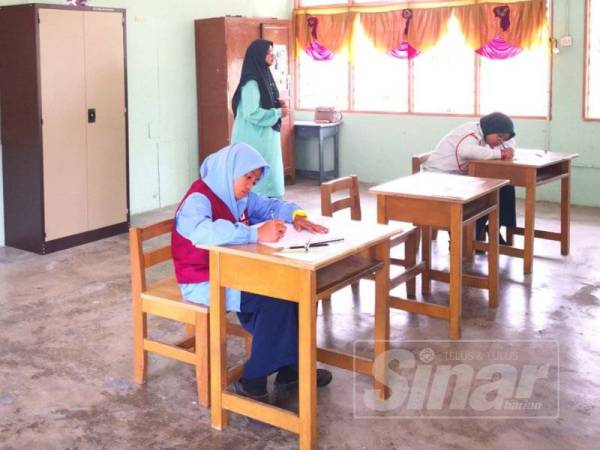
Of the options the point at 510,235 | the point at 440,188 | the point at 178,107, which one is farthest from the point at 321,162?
the point at 440,188

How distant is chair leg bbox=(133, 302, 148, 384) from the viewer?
3.61 meters

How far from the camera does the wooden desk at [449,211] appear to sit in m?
4.17

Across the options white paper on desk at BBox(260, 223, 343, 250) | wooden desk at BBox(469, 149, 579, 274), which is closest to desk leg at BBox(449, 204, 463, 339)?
white paper on desk at BBox(260, 223, 343, 250)

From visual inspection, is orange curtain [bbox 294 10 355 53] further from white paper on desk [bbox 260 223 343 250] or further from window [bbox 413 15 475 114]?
white paper on desk [bbox 260 223 343 250]

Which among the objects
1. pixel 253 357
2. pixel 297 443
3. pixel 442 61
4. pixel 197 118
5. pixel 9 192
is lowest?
pixel 297 443

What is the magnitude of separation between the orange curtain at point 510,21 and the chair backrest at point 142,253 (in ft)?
17.6

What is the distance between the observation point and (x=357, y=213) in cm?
477

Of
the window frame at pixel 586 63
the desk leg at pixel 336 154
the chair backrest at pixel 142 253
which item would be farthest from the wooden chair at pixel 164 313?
the desk leg at pixel 336 154

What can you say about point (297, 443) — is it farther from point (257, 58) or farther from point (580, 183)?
point (580, 183)

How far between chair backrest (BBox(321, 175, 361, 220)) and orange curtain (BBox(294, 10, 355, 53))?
4.64 m

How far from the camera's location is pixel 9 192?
20.5 feet

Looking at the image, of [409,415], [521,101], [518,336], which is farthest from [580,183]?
[409,415]

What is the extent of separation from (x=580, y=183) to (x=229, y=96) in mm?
3586

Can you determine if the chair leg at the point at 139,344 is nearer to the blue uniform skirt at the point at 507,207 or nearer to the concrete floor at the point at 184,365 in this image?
the concrete floor at the point at 184,365
